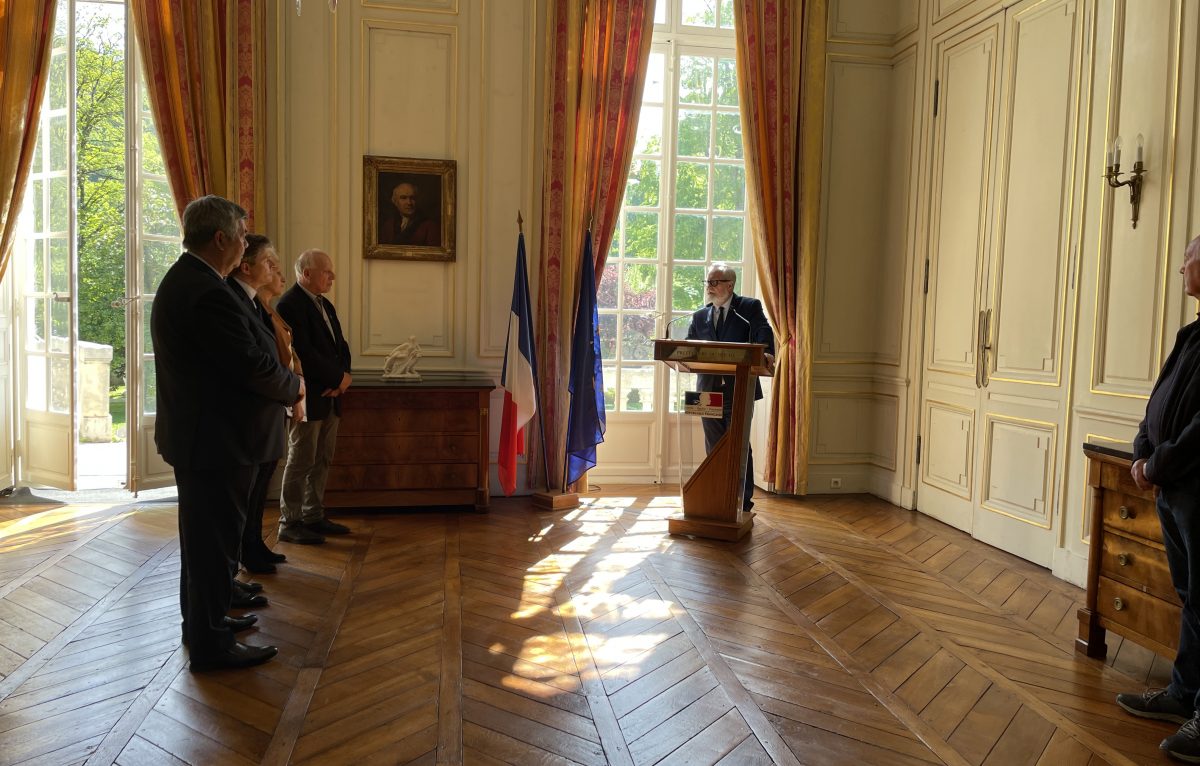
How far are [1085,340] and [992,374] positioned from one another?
2.60 feet

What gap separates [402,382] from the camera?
5.21 m

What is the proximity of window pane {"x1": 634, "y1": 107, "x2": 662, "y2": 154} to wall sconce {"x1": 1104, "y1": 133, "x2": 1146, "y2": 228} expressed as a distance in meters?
3.05

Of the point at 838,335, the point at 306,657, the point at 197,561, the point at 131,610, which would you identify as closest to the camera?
the point at 197,561

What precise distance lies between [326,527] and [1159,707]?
12.6ft

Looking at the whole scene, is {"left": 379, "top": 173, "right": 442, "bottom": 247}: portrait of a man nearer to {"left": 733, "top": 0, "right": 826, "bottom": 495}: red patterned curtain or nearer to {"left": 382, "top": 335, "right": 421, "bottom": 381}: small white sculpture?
{"left": 382, "top": 335, "right": 421, "bottom": 381}: small white sculpture

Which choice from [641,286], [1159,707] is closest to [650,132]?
[641,286]

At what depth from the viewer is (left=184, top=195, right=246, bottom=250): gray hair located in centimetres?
264

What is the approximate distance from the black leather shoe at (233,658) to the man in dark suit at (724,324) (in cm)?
273

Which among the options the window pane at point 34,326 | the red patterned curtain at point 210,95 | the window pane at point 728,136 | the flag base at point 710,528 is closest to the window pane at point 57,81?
the red patterned curtain at point 210,95

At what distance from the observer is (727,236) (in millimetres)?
6262

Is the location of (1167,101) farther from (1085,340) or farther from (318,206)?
(318,206)

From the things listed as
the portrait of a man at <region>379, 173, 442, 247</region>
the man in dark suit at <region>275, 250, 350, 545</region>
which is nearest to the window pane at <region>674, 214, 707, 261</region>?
the portrait of a man at <region>379, 173, 442, 247</region>

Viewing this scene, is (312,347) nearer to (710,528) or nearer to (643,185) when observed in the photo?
(710,528)

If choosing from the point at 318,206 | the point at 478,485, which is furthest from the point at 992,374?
the point at 318,206
